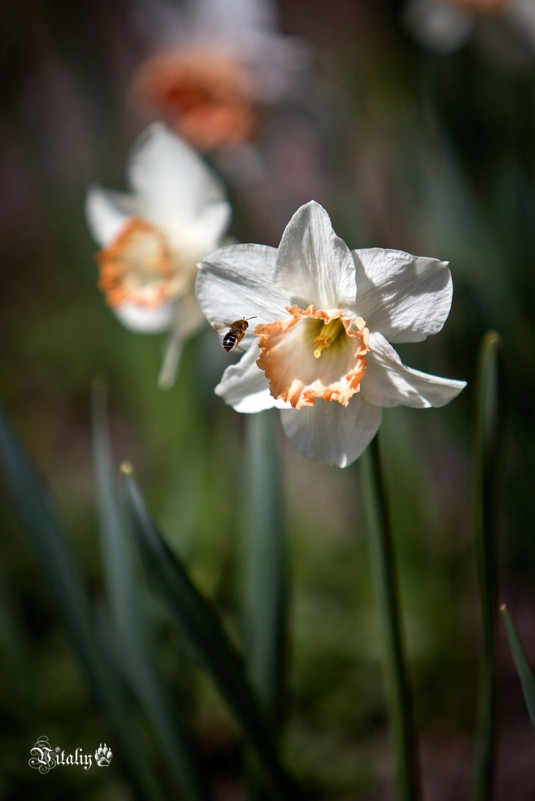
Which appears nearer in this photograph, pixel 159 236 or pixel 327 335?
pixel 327 335

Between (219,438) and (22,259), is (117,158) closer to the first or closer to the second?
(219,438)

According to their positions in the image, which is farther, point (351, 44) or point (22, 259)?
point (351, 44)

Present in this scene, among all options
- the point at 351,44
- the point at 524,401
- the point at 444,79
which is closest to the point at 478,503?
the point at 524,401

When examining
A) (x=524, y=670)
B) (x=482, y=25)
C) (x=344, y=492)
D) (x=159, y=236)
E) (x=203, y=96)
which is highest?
(x=482, y=25)

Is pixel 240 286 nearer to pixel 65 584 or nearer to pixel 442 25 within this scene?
pixel 65 584

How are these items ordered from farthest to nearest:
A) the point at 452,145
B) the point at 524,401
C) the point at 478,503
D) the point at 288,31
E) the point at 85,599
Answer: the point at 288,31 < the point at 452,145 < the point at 524,401 < the point at 85,599 < the point at 478,503

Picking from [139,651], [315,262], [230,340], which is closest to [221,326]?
[230,340]

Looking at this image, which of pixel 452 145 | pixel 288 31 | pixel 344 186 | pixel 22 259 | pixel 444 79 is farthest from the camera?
pixel 288 31
